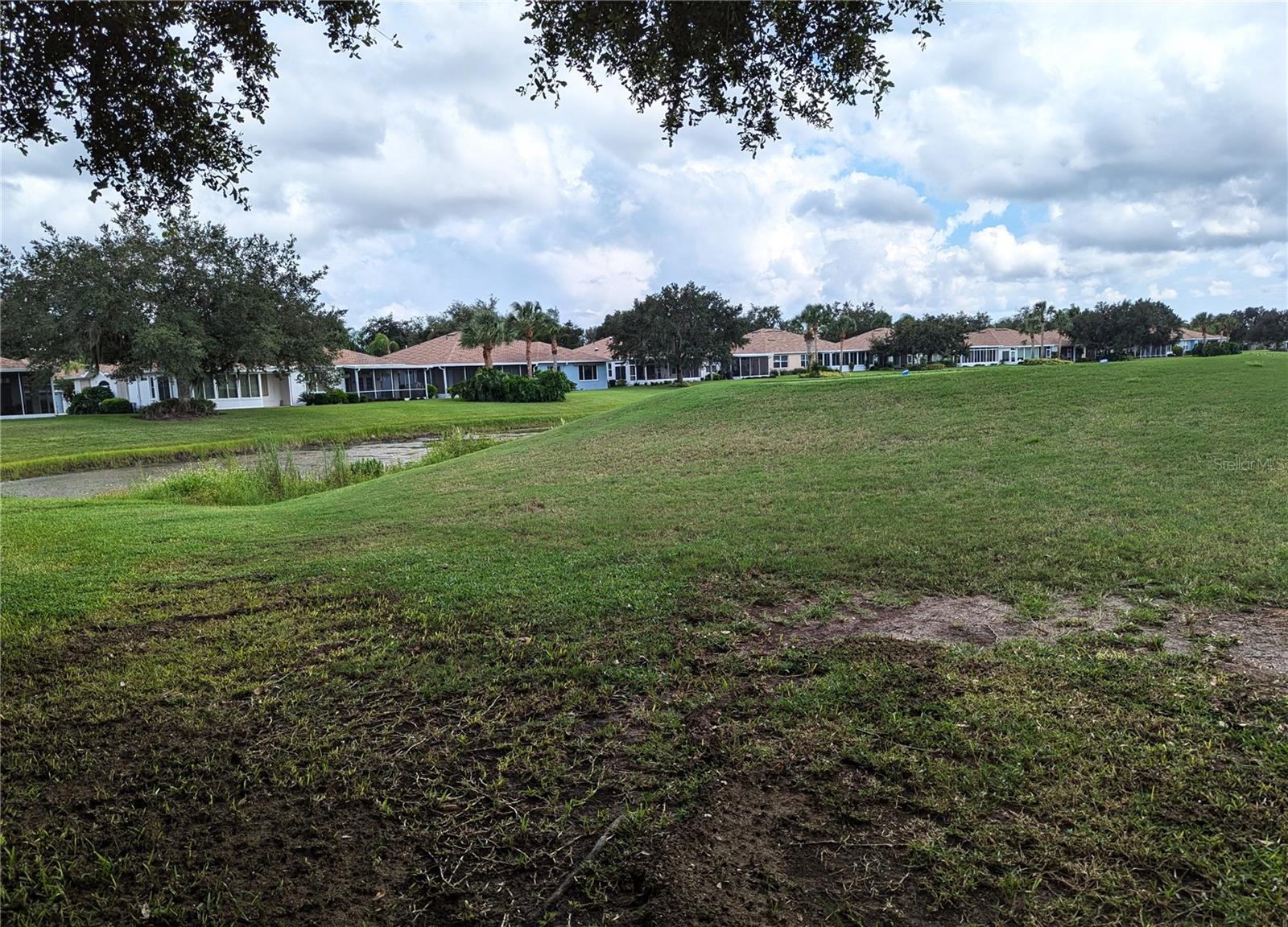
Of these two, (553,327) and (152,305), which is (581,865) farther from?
(553,327)

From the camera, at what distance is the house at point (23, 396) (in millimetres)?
43406

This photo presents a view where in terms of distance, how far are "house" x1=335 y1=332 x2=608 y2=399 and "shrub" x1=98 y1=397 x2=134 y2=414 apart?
13.7 metres

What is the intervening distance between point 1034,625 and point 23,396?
5547 cm

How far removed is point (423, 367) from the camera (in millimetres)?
57969

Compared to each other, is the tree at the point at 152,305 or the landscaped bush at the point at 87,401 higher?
the tree at the point at 152,305

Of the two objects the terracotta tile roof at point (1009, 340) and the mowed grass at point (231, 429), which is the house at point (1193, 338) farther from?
the mowed grass at point (231, 429)

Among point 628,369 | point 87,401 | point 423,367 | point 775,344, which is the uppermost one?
point 775,344

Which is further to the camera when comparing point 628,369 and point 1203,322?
point 1203,322

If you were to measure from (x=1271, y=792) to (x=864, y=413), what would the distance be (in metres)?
13.8

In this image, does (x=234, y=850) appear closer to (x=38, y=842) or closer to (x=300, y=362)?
(x=38, y=842)

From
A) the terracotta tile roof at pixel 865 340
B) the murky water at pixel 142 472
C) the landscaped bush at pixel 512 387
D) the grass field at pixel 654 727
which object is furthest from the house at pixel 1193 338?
the grass field at pixel 654 727

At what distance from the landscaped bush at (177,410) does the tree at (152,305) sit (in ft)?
5.45

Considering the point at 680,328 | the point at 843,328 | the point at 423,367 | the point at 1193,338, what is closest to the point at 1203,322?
the point at 1193,338

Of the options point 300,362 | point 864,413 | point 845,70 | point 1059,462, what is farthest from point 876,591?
point 300,362
